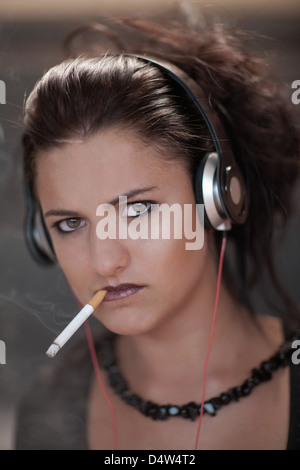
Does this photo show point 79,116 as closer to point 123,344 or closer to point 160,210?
point 160,210

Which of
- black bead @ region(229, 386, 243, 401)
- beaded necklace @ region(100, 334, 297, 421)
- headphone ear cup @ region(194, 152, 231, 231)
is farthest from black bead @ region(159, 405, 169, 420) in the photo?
Result: headphone ear cup @ region(194, 152, 231, 231)

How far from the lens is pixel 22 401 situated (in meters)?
1.00

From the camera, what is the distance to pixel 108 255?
29.2 inches

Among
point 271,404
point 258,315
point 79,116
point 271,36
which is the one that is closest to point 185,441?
point 271,404

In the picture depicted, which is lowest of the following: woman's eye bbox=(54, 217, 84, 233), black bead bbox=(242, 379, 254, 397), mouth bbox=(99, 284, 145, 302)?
black bead bbox=(242, 379, 254, 397)

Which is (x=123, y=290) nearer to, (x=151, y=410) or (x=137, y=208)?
(x=137, y=208)

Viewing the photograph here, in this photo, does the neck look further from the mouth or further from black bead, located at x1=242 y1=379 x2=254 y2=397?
the mouth

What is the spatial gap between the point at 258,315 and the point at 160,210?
33 centimetres

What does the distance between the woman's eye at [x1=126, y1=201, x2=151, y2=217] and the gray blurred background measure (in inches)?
9.0

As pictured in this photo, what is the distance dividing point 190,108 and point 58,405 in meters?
0.56

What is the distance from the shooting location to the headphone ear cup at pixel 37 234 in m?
0.86

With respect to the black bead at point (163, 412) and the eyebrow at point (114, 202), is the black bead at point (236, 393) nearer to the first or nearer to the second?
the black bead at point (163, 412)

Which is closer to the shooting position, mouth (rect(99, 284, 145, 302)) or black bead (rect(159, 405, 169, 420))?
mouth (rect(99, 284, 145, 302))

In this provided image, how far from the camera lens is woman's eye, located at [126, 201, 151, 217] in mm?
750
